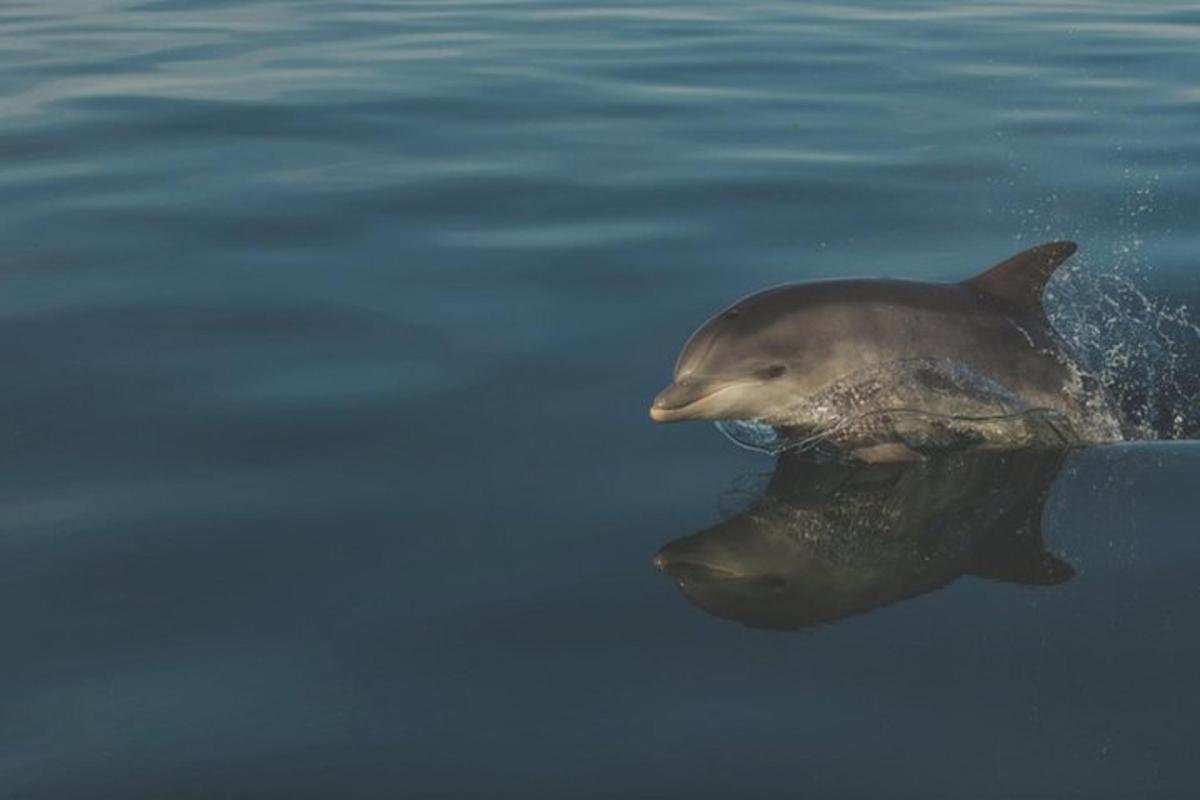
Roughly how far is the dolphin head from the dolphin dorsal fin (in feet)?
3.60

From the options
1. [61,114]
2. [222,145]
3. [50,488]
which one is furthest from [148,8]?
[50,488]

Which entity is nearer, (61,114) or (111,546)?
(111,546)

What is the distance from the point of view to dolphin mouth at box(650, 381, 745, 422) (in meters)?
8.09

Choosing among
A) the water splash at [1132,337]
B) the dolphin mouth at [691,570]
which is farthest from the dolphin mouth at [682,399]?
the water splash at [1132,337]

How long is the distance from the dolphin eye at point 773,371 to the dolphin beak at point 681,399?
0.61 feet

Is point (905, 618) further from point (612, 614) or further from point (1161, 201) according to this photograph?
point (1161, 201)

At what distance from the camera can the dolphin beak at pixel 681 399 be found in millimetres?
8094

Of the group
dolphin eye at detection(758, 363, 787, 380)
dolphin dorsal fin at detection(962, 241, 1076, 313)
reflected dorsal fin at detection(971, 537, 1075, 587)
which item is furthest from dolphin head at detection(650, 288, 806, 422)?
reflected dorsal fin at detection(971, 537, 1075, 587)

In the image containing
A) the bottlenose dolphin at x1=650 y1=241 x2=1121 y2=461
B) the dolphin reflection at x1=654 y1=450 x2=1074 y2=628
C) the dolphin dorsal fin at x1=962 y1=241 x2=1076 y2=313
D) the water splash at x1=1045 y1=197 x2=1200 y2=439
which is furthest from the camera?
the water splash at x1=1045 y1=197 x2=1200 y2=439

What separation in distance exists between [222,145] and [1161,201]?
7.16 m

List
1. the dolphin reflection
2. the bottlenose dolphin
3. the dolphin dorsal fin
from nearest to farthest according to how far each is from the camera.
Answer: the dolphin reflection < the bottlenose dolphin < the dolphin dorsal fin

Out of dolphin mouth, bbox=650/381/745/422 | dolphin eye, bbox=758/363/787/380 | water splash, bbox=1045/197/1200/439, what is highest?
dolphin eye, bbox=758/363/787/380

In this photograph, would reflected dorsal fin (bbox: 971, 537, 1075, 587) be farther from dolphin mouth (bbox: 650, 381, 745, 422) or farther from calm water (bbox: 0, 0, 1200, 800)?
dolphin mouth (bbox: 650, 381, 745, 422)

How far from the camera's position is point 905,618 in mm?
6527
